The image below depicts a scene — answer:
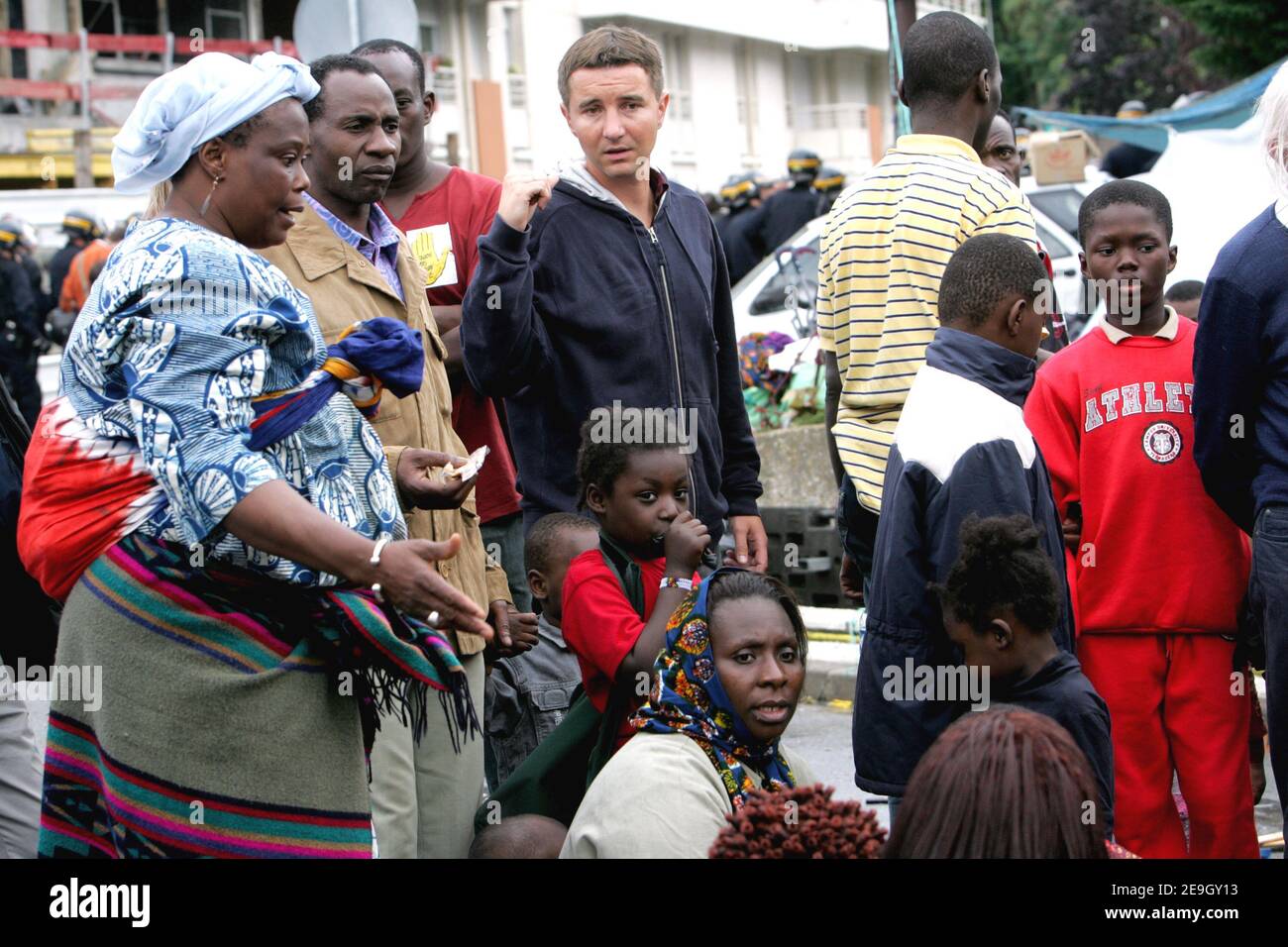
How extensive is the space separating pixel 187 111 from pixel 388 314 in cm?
96

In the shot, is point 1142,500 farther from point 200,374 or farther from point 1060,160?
point 1060,160

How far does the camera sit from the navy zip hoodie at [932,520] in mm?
3609

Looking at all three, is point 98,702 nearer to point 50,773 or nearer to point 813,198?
point 50,773

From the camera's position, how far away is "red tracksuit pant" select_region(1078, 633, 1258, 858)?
4.23 meters

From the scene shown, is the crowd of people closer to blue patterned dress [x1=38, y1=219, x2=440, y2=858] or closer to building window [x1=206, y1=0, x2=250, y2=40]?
blue patterned dress [x1=38, y1=219, x2=440, y2=858]

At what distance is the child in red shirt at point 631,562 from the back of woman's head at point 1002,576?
70 centimetres

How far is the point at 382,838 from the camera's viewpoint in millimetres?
3693

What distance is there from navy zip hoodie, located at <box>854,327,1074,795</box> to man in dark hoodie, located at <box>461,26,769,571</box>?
2.64ft

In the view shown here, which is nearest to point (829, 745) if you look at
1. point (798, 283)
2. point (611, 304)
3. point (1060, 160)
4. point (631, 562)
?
point (631, 562)

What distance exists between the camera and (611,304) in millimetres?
4332

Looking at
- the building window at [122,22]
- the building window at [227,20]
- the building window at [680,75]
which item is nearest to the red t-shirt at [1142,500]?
the building window at [122,22]

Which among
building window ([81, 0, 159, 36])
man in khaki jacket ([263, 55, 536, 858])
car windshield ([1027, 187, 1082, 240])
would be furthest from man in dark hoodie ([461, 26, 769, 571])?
building window ([81, 0, 159, 36])
